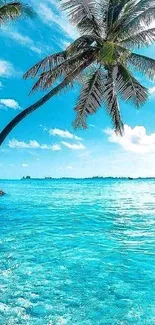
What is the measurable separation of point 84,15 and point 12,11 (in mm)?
2554

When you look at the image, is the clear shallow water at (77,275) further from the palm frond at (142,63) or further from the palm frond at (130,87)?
the palm frond at (142,63)

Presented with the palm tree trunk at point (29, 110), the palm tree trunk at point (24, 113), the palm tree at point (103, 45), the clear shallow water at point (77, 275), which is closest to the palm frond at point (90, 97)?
the palm tree at point (103, 45)

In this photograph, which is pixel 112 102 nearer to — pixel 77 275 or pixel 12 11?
pixel 12 11

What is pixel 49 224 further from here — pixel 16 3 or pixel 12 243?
pixel 16 3

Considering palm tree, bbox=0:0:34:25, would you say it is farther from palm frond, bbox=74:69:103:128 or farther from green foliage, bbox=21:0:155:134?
palm frond, bbox=74:69:103:128

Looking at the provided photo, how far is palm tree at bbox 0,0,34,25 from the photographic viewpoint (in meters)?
10.1

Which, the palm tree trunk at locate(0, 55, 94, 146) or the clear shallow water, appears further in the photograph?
the palm tree trunk at locate(0, 55, 94, 146)

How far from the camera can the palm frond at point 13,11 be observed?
33.0 feet

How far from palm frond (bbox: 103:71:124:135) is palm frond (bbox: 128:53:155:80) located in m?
0.94

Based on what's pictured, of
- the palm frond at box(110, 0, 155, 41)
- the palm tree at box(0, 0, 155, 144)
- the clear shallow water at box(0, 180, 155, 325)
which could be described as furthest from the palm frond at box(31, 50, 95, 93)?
the clear shallow water at box(0, 180, 155, 325)

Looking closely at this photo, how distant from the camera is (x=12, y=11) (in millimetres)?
10117

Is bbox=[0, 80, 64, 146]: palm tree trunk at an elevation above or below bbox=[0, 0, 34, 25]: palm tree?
below

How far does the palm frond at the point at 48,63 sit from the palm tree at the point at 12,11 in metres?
1.55

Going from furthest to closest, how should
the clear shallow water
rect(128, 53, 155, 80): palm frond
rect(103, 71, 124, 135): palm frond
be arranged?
rect(103, 71, 124, 135): palm frond
rect(128, 53, 155, 80): palm frond
the clear shallow water
